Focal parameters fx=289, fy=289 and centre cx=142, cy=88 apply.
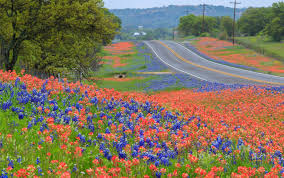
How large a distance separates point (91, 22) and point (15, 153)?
1764cm

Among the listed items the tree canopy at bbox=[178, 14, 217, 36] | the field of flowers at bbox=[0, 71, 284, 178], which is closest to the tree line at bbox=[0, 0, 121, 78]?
the field of flowers at bbox=[0, 71, 284, 178]

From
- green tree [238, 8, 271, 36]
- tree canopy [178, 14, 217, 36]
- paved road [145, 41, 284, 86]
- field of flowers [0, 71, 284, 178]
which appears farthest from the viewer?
tree canopy [178, 14, 217, 36]

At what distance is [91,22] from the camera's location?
2109cm

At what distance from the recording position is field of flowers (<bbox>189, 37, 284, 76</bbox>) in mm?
51334

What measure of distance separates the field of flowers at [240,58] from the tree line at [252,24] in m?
15.4

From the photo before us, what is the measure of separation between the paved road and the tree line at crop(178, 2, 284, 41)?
2826 centimetres

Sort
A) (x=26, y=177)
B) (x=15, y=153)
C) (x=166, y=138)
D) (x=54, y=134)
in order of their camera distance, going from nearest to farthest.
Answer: (x=26, y=177), (x=15, y=153), (x=54, y=134), (x=166, y=138)

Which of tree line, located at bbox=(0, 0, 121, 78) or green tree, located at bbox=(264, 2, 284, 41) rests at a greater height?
green tree, located at bbox=(264, 2, 284, 41)

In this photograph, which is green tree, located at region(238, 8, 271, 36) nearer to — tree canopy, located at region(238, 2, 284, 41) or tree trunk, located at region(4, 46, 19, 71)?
tree canopy, located at region(238, 2, 284, 41)

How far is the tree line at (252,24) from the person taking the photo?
8750 cm

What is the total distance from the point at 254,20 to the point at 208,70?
264 ft

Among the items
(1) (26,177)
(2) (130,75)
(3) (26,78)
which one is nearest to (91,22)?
(3) (26,78)

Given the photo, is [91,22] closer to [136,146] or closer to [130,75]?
[136,146]

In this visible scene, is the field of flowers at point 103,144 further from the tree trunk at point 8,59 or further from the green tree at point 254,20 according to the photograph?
the green tree at point 254,20
